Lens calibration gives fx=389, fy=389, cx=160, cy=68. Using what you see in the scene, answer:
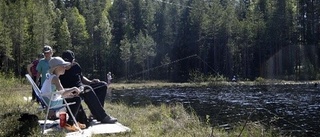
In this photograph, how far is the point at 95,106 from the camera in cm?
843

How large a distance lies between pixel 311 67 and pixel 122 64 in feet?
119

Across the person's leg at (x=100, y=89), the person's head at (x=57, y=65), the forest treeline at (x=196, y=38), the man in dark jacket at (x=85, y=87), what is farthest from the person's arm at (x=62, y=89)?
the forest treeline at (x=196, y=38)

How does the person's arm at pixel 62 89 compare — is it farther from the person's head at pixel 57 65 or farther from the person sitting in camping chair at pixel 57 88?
the person's head at pixel 57 65

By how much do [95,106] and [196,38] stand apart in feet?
230

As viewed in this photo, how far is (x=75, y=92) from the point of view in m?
7.27

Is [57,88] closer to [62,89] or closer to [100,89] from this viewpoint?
[62,89]

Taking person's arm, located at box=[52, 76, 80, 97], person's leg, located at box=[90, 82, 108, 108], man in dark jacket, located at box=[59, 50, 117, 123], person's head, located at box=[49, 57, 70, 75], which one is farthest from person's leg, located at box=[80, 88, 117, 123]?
person's head, located at box=[49, 57, 70, 75]

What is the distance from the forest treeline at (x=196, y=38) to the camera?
73188 millimetres

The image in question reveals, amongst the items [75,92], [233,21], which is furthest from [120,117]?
[233,21]

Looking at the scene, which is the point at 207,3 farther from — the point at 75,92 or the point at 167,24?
the point at 75,92

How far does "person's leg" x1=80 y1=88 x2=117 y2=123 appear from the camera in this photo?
827cm

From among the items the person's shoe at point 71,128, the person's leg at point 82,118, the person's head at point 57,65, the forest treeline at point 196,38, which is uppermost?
the forest treeline at point 196,38

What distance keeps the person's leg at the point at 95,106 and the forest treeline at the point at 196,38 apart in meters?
60.0

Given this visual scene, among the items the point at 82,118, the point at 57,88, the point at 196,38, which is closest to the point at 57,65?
the point at 57,88
